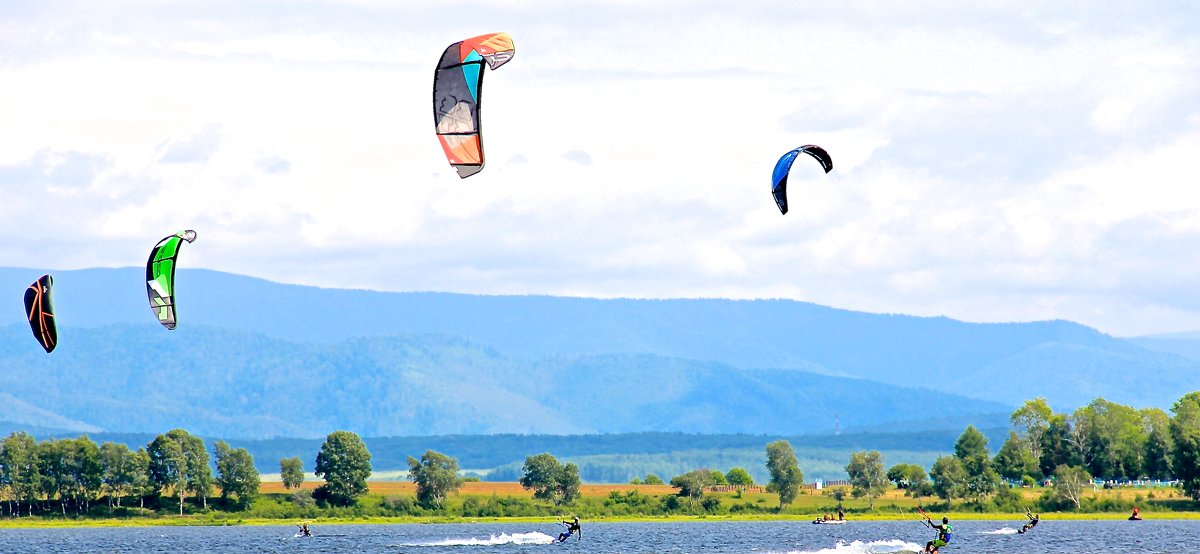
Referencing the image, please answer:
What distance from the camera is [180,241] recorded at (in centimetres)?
5950

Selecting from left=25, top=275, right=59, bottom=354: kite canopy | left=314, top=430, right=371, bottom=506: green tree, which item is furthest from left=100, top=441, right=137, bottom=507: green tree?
left=25, top=275, right=59, bottom=354: kite canopy

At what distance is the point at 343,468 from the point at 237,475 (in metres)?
8.42

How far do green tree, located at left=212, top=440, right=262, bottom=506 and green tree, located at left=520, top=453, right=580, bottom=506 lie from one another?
21.9m

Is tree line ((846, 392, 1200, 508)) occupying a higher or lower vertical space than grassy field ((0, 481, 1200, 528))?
higher

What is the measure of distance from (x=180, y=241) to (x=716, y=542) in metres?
52.4

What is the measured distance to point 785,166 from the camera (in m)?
65.4

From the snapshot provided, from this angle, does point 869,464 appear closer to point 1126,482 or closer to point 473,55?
point 1126,482

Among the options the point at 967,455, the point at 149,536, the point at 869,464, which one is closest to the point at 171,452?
the point at 149,536

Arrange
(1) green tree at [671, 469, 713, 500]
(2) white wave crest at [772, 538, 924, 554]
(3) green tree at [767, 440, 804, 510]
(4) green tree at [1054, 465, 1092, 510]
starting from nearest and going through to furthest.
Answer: (2) white wave crest at [772, 538, 924, 554], (4) green tree at [1054, 465, 1092, 510], (3) green tree at [767, 440, 804, 510], (1) green tree at [671, 469, 713, 500]

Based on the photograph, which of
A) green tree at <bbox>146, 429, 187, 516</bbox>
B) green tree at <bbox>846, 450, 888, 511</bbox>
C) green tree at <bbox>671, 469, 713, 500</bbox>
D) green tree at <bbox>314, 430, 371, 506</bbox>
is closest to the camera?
green tree at <bbox>146, 429, 187, 516</bbox>

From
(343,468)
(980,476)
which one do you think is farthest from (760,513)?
(343,468)

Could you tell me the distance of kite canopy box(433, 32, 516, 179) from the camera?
162 ft

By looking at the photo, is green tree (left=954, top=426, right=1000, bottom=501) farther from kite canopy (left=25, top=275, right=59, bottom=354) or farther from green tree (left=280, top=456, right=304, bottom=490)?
kite canopy (left=25, top=275, right=59, bottom=354)

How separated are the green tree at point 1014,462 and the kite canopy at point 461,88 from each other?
368 ft
